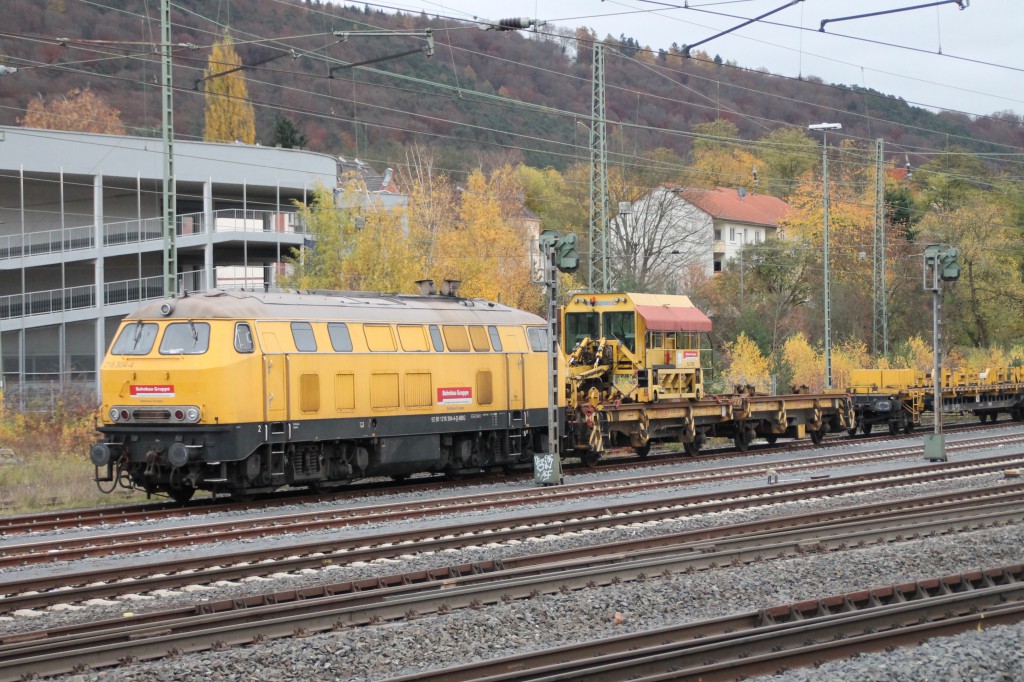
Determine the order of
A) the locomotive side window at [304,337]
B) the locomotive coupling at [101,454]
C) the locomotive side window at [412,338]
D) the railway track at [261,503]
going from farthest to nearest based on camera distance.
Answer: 1. the locomotive side window at [412,338]
2. the locomotive side window at [304,337]
3. the locomotive coupling at [101,454]
4. the railway track at [261,503]

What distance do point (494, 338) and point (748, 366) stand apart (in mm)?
22772

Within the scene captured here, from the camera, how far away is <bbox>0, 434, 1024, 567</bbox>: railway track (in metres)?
14.6

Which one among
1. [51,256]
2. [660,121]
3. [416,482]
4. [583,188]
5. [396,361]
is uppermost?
[660,121]

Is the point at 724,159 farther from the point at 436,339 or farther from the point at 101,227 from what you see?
the point at 436,339

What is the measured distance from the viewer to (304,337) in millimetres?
20047

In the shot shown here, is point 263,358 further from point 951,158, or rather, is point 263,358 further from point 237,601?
point 951,158

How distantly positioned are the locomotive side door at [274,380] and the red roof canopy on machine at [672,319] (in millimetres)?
11474

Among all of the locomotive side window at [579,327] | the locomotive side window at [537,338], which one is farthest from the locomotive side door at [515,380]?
the locomotive side window at [579,327]

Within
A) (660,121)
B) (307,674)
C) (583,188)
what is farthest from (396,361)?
(660,121)

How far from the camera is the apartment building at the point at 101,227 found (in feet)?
147

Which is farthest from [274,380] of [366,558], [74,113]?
[74,113]

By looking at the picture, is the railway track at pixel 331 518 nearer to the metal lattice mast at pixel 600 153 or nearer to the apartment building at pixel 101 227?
the metal lattice mast at pixel 600 153

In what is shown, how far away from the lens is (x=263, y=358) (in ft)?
62.8

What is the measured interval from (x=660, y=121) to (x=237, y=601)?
122933mm
